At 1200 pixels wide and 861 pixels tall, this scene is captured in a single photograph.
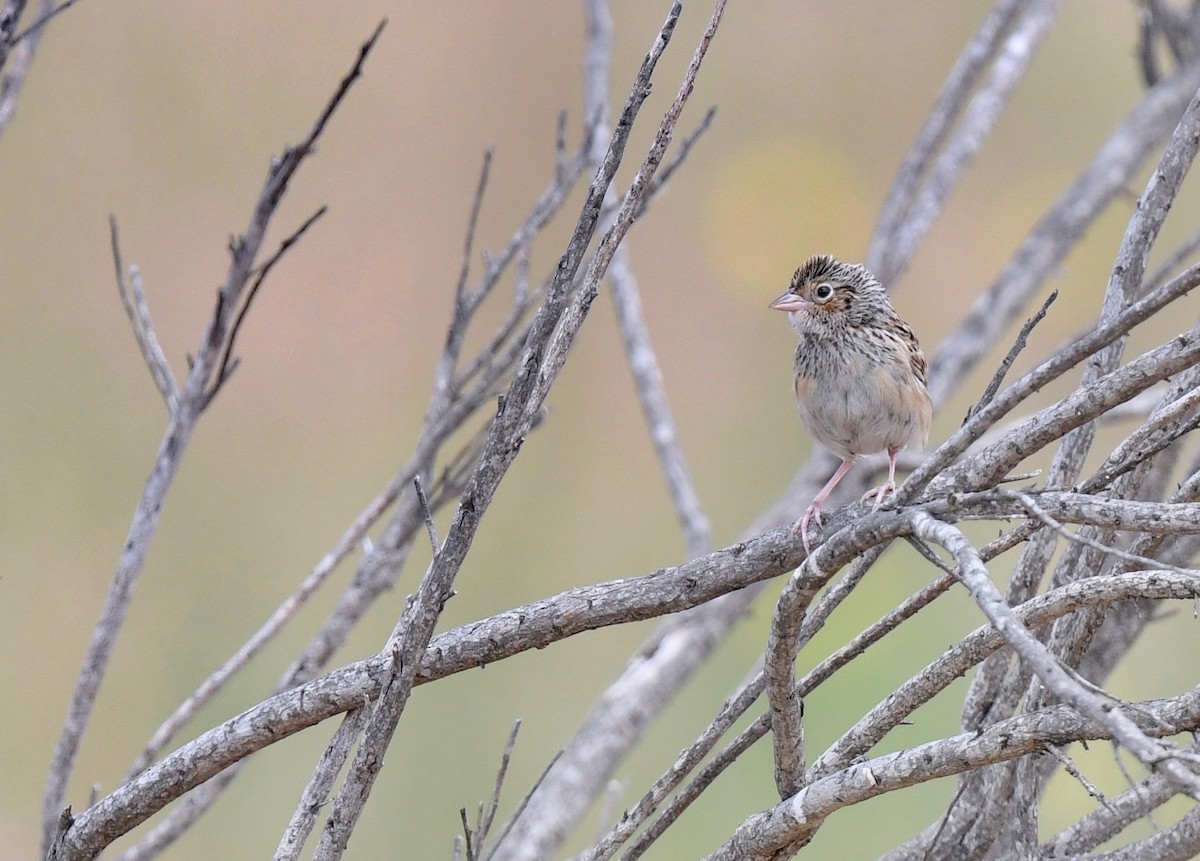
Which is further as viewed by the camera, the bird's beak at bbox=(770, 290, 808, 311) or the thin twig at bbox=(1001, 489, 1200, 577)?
the bird's beak at bbox=(770, 290, 808, 311)

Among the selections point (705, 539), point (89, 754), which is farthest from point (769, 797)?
point (89, 754)

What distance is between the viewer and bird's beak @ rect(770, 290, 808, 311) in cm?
193

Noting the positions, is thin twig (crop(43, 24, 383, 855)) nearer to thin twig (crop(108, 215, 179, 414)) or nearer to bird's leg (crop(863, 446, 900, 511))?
thin twig (crop(108, 215, 179, 414))

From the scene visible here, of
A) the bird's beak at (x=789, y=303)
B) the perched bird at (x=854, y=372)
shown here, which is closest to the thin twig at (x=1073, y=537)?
the perched bird at (x=854, y=372)

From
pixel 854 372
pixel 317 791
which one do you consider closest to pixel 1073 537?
pixel 317 791

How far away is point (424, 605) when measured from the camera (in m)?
1.05

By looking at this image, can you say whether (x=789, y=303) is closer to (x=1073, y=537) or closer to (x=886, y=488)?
(x=886, y=488)

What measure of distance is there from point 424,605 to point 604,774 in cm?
130

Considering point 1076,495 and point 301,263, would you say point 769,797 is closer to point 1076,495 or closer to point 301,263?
point 301,263

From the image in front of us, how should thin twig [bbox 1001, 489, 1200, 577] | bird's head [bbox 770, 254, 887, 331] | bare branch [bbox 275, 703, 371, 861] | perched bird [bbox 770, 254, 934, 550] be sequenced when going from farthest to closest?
bird's head [bbox 770, 254, 887, 331] < perched bird [bbox 770, 254, 934, 550] < bare branch [bbox 275, 703, 371, 861] < thin twig [bbox 1001, 489, 1200, 577]

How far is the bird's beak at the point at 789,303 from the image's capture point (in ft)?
6.32

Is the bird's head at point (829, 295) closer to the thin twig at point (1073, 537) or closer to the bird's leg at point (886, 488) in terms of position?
the bird's leg at point (886, 488)

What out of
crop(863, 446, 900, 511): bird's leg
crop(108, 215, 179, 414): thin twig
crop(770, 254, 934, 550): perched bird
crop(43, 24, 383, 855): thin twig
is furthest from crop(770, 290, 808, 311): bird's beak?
crop(108, 215, 179, 414): thin twig

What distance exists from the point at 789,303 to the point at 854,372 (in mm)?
212
